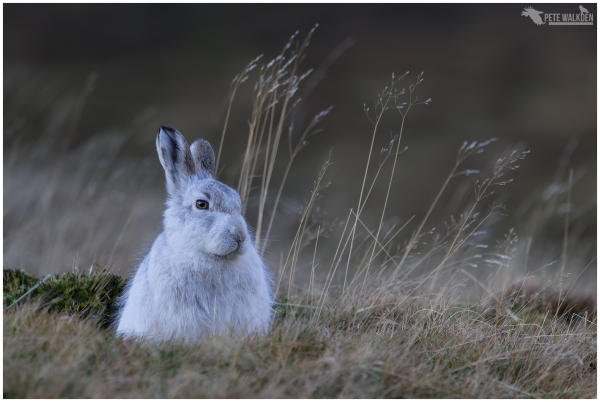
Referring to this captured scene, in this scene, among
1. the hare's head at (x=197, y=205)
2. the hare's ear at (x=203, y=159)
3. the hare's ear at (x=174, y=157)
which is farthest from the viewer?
the hare's ear at (x=203, y=159)

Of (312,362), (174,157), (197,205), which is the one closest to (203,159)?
(174,157)

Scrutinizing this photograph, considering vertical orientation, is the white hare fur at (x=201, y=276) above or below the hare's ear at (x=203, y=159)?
below

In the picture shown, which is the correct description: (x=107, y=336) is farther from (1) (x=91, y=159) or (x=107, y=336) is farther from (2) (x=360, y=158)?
(2) (x=360, y=158)

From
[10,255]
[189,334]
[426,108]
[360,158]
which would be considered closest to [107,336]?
[189,334]

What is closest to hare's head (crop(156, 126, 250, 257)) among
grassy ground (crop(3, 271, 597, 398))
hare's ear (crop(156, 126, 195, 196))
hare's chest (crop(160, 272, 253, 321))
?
hare's ear (crop(156, 126, 195, 196))

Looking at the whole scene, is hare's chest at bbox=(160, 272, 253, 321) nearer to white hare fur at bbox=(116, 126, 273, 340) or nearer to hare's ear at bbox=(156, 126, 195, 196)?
white hare fur at bbox=(116, 126, 273, 340)

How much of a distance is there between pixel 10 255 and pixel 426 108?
42.7 ft

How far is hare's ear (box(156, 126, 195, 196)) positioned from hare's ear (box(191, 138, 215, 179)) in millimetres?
122

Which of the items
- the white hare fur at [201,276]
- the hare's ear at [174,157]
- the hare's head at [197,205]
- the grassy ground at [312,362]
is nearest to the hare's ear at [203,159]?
the hare's head at [197,205]

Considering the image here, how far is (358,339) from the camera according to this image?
3.58 metres

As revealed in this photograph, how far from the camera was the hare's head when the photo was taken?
3.91 m

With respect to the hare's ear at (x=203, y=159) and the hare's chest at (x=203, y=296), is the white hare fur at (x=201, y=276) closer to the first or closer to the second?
the hare's chest at (x=203, y=296)

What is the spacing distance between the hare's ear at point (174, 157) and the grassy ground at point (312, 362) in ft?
4.98

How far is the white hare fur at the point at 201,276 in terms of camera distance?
154 inches
